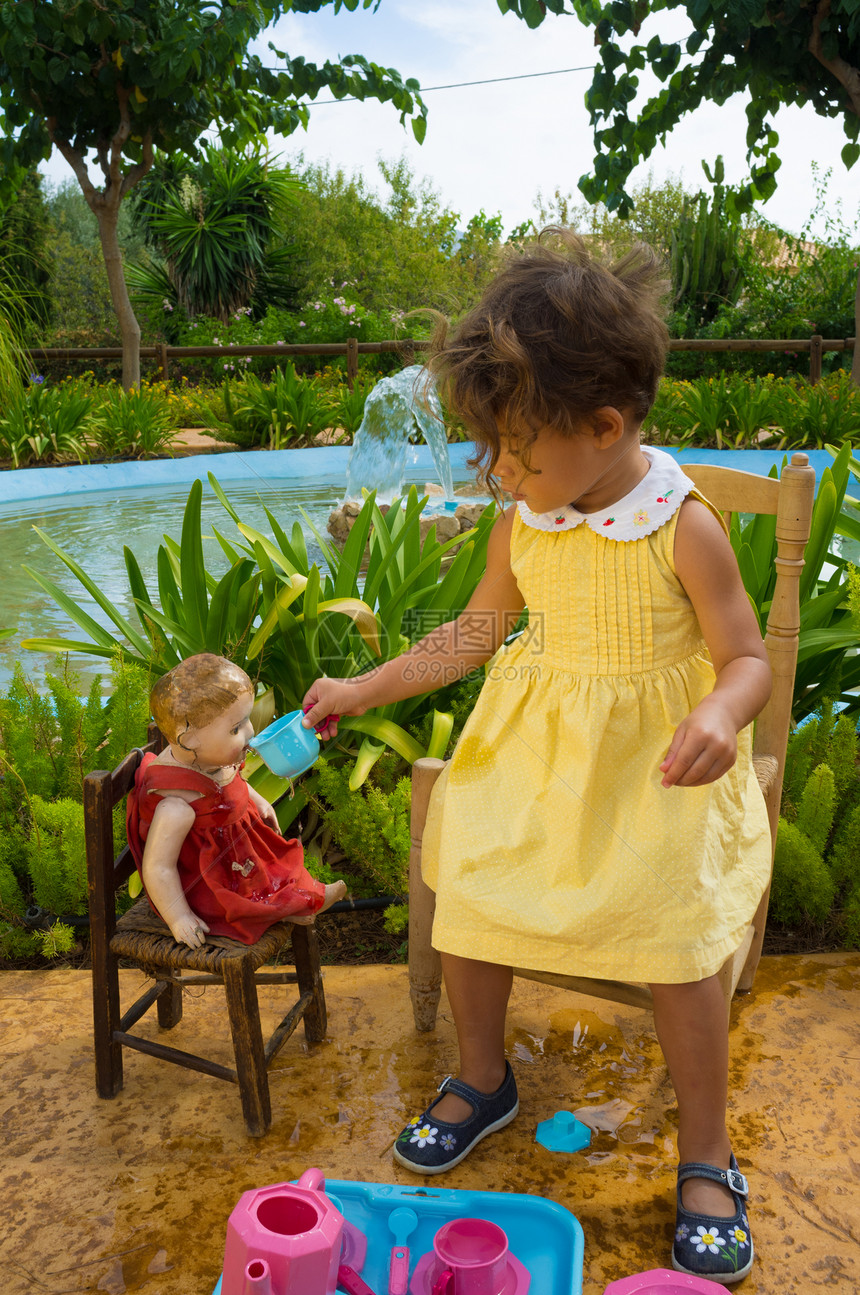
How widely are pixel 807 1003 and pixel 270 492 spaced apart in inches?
236

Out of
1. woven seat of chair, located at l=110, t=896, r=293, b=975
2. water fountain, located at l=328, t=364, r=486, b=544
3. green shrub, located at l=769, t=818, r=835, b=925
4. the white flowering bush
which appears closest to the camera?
woven seat of chair, located at l=110, t=896, r=293, b=975

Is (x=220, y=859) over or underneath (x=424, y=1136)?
over

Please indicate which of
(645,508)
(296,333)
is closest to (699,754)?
(645,508)

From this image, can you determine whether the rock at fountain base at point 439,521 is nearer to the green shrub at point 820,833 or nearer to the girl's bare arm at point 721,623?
the green shrub at point 820,833

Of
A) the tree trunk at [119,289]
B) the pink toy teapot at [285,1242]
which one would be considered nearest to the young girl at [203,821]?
the pink toy teapot at [285,1242]

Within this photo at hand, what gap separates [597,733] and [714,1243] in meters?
0.59

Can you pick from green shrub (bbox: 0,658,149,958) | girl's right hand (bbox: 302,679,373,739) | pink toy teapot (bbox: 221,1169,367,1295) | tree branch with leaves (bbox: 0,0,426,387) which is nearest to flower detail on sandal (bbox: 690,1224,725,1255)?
pink toy teapot (bbox: 221,1169,367,1295)

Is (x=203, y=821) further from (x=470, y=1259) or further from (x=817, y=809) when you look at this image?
(x=817, y=809)

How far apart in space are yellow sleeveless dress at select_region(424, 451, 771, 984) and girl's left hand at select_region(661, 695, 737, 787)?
18cm

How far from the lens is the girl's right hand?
131 centimetres

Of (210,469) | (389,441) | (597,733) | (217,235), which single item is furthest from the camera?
(217,235)

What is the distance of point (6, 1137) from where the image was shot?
132 cm

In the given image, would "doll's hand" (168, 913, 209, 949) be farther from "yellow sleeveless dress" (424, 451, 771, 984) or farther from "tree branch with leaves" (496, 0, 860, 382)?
"tree branch with leaves" (496, 0, 860, 382)

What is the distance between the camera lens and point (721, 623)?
3.88ft
